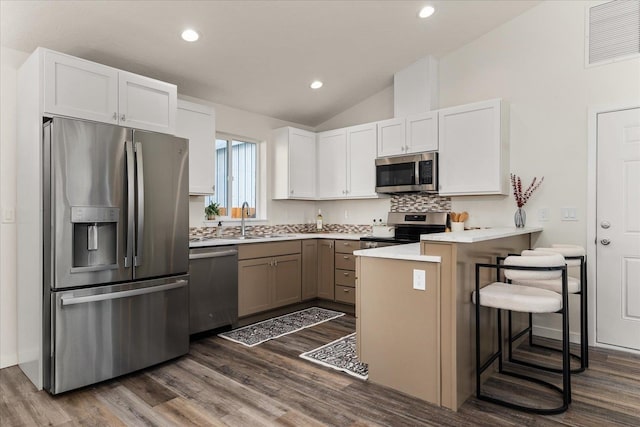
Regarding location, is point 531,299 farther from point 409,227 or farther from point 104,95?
point 104,95

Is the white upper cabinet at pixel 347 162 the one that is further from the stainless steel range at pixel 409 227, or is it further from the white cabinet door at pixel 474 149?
the white cabinet door at pixel 474 149

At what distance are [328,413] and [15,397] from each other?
203 centimetres

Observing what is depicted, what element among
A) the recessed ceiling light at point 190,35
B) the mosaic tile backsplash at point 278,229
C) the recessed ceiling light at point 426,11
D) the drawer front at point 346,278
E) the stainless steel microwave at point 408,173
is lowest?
the drawer front at point 346,278

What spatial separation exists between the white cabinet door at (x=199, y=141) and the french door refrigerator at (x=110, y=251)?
0.84 meters

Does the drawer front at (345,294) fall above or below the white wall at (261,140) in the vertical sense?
below

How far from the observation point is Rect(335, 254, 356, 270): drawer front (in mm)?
4621

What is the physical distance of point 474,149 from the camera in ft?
13.0

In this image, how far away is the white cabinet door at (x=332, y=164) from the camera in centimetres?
516

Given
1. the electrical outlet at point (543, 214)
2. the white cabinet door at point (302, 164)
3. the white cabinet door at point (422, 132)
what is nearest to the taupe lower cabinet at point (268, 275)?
the white cabinet door at point (302, 164)

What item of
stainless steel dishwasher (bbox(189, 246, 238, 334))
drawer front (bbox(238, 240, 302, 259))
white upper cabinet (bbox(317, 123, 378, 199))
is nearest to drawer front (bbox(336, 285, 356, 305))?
drawer front (bbox(238, 240, 302, 259))

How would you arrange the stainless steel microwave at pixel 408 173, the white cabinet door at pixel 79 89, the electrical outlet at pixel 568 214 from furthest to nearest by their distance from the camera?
the stainless steel microwave at pixel 408 173
the electrical outlet at pixel 568 214
the white cabinet door at pixel 79 89

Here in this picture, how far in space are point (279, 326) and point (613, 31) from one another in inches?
163

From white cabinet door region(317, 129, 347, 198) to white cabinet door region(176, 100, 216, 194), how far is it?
1.64 m

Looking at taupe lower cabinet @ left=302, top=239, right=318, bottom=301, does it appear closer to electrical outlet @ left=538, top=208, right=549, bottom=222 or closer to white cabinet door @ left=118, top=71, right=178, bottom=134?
white cabinet door @ left=118, top=71, right=178, bottom=134
